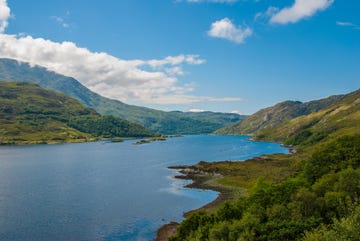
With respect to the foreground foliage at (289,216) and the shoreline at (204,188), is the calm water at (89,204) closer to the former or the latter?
the shoreline at (204,188)

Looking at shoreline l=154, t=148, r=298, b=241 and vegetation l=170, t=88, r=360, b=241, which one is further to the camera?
shoreline l=154, t=148, r=298, b=241

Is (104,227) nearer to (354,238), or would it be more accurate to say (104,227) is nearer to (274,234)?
(274,234)

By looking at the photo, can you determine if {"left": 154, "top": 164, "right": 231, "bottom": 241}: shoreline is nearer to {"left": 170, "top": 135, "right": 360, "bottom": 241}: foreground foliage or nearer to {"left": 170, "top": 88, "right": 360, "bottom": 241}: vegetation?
{"left": 170, "top": 88, "right": 360, "bottom": 241}: vegetation

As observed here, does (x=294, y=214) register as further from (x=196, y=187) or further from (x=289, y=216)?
(x=196, y=187)

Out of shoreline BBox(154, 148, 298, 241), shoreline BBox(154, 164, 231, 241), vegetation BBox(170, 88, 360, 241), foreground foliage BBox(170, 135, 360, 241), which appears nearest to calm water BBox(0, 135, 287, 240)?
shoreline BBox(154, 164, 231, 241)

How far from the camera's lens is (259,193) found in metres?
82.3

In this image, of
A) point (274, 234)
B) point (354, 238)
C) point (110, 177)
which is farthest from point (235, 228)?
point (110, 177)

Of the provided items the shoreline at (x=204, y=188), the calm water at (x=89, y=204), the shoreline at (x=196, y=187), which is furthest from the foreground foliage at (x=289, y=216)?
the calm water at (x=89, y=204)

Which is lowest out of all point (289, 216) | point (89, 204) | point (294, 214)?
point (89, 204)

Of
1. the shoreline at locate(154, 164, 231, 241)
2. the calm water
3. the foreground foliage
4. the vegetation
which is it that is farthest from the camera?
the calm water

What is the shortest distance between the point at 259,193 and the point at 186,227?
2143 cm

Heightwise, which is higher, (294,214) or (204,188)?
(294,214)

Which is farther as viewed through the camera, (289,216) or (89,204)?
(89,204)

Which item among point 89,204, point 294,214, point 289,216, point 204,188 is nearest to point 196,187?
point 204,188
